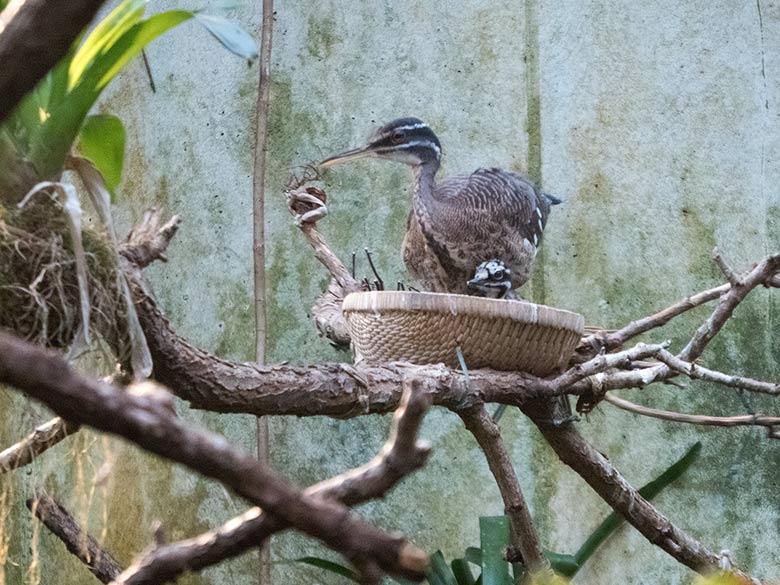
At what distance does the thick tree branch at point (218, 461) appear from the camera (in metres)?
0.50

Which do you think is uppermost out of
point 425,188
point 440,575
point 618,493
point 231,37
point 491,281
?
point 425,188

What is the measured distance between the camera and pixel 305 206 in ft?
7.88

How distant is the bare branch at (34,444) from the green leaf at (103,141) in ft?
1.26

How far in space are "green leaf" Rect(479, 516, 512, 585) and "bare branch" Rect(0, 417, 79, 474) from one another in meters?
0.86

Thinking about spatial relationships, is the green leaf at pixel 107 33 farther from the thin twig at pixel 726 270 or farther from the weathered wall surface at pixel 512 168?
the weathered wall surface at pixel 512 168

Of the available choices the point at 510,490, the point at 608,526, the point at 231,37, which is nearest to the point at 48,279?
the point at 231,37

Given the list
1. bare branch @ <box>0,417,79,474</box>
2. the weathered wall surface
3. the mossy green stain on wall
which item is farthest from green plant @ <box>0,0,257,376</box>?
the mossy green stain on wall

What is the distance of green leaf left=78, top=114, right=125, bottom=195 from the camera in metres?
1.32

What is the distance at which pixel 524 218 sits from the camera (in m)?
2.43

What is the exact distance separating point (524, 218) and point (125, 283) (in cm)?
141

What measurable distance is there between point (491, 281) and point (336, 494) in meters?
1.48

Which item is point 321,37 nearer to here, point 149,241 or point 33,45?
point 149,241

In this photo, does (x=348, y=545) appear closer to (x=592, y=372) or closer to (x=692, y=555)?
(x=592, y=372)

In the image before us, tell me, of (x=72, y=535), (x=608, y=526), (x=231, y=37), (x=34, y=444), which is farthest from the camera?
(x=608, y=526)
